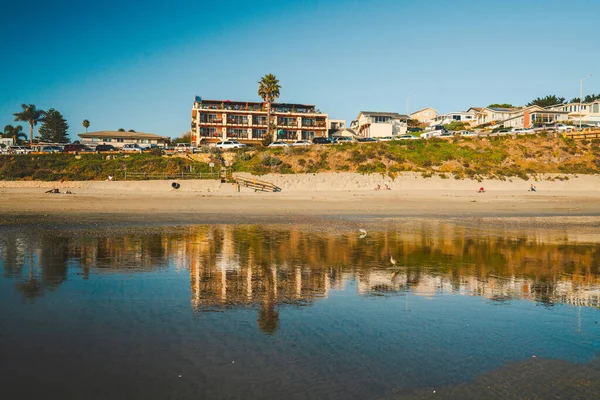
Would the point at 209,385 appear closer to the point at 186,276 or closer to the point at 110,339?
the point at 110,339

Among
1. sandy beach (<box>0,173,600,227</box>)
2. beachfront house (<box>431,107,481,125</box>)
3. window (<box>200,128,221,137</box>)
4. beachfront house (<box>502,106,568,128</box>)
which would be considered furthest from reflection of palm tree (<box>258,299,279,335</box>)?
beachfront house (<box>431,107,481,125</box>)

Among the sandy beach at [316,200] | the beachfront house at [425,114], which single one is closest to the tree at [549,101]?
the beachfront house at [425,114]

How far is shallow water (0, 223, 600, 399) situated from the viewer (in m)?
A: 6.21

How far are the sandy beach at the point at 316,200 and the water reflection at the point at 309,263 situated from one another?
292 inches

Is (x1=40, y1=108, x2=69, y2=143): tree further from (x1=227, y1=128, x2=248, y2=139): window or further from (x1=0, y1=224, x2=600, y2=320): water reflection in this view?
(x1=0, y1=224, x2=600, y2=320): water reflection

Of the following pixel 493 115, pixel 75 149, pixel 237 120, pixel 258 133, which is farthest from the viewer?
pixel 493 115

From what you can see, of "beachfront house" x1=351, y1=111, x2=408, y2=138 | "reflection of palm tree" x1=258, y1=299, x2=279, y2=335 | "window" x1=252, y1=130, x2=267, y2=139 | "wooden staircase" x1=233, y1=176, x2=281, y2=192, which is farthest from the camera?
"beachfront house" x1=351, y1=111, x2=408, y2=138

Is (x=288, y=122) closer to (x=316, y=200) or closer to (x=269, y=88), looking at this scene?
(x=269, y=88)

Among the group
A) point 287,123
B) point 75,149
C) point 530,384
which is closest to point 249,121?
point 287,123

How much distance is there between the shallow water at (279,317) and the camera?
621 centimetres

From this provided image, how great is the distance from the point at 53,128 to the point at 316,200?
11301 cm

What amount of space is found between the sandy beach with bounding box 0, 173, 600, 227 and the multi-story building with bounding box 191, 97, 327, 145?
4323 cm

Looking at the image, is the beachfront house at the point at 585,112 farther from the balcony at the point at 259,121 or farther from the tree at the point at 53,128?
the tree at the point at 53,128

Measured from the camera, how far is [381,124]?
322 feet
